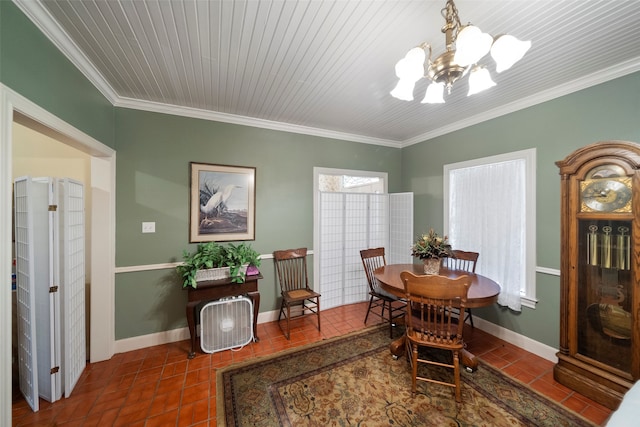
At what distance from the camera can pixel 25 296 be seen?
1812mm

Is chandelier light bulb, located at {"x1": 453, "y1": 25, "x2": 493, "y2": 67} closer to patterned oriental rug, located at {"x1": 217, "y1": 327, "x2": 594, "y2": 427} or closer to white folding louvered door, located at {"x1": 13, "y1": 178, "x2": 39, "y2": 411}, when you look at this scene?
patterned oriental rug, located at {"x1": 217, "y1": 327, "x2": 594, "y2": 427}

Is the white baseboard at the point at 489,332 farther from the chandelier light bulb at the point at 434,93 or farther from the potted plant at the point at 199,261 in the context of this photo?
the chandelier light bulb at the point at 434,93

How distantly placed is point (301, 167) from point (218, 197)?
124 centimetres

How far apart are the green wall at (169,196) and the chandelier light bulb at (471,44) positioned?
8.22ft

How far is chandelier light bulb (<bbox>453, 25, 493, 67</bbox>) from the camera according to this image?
1.11m

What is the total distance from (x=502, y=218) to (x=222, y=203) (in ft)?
11.3

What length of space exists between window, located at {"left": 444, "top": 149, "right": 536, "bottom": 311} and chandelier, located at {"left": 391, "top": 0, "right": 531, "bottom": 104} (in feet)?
5.73

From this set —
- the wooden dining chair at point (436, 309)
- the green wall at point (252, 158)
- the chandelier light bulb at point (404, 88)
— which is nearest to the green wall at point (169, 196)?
the green wall at point (252, 158)

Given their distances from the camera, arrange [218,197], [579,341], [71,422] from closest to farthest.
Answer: [71,422], [579,341], [218,197]

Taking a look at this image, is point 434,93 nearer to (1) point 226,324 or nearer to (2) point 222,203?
(2) point 222,203

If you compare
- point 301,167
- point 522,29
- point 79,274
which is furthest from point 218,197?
point 522,29

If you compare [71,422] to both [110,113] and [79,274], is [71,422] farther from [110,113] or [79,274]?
[110,113]

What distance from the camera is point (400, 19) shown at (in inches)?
59.0

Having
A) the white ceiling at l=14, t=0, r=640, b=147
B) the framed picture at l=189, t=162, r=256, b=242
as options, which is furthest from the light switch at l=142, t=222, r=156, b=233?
the white ceiling at l=14, t=0, r=640, b=147
